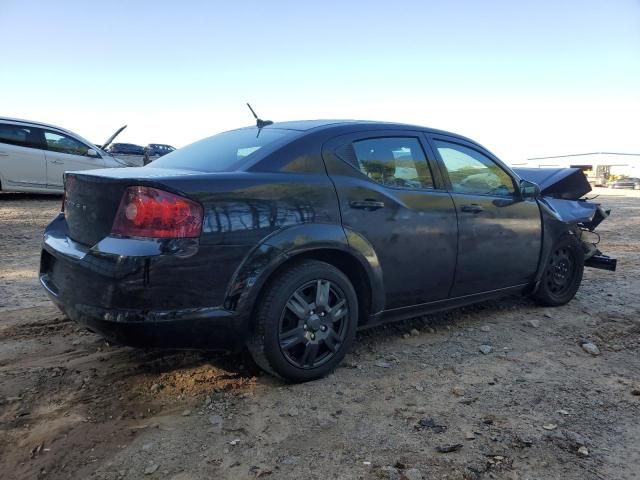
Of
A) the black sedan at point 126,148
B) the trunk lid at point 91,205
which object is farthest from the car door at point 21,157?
the black sedan at point 126,148

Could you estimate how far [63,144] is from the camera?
11.5 metres

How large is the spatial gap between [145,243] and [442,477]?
1.80 metres

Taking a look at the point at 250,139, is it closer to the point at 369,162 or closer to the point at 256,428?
the point at 369,162

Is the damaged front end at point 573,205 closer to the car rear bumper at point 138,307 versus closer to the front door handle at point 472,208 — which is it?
the front door handle at point 472,208

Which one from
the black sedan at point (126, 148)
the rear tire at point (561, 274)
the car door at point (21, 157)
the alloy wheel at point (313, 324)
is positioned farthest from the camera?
the black sedan at point (126, 148)

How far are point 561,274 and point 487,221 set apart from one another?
142 cm

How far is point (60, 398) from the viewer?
2977 mm

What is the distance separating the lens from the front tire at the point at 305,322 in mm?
2994

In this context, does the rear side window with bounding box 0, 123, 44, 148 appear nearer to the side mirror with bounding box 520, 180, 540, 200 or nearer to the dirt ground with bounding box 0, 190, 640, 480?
the dirt ground with bounding box 0, 190, 640, 480

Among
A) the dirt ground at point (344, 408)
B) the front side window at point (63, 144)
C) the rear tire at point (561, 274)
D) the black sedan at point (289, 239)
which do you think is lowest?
the dirt ground at point (344, 408)

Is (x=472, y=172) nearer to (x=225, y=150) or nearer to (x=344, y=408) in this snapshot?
(x=225, y=150)

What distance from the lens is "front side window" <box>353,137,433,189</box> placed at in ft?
11.7

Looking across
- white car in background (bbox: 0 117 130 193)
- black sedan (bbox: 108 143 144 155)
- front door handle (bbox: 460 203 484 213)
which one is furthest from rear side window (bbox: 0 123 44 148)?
black sedan (bbox: 108 143 144 155)

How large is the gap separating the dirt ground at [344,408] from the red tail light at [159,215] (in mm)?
997
